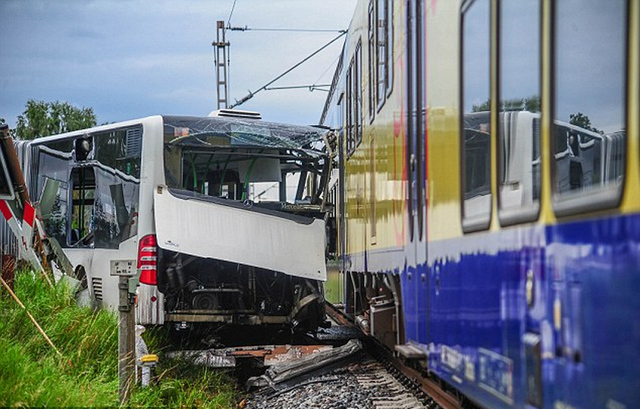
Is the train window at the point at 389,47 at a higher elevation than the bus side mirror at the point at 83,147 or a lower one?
higher

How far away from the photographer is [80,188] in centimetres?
1423

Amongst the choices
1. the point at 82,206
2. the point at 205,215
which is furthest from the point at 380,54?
the point at 82,206

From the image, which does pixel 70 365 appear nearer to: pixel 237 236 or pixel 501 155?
pixel 237 236

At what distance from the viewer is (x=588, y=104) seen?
153 inches

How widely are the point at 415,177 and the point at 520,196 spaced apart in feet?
8.75

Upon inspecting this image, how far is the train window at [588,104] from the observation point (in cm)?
346

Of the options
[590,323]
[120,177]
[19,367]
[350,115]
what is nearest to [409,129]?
[19,367]

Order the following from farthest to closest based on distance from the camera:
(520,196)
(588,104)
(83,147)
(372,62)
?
1. (83,147)
2. (372,62)
3. (520,196)
4. (588,104)

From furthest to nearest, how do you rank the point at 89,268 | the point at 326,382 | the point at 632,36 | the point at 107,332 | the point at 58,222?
the point at 58,222
the point at 89,268
the point at 326,382
the point at 107,332
the point at 632,36

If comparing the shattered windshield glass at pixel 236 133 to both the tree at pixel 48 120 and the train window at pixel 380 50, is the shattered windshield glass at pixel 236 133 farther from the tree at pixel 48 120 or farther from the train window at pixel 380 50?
the tree at pixel 48 120

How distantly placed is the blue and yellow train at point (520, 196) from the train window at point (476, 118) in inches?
0.6

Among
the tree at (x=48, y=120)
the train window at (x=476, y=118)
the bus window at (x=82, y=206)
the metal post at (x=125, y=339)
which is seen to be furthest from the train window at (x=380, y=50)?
the tree at (x=48, y=120)

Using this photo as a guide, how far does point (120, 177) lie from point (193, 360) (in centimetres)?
255

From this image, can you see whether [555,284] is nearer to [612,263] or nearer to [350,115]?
[612,263]
